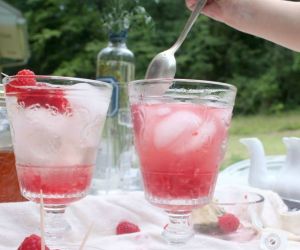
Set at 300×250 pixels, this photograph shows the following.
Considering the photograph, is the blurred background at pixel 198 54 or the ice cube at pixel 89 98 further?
the blurred background at pixel 198 54

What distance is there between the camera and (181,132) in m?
0.59

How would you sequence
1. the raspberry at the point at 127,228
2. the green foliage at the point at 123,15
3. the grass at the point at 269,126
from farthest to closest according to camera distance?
the grass at the point at 269,126 < the green foliage at the point at 123,15 < the raspberry at the point at 127,228

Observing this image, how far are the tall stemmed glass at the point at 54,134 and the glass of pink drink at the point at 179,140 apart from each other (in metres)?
0.06

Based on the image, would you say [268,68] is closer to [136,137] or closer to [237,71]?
[237,71]

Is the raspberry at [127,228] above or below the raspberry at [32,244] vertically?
below

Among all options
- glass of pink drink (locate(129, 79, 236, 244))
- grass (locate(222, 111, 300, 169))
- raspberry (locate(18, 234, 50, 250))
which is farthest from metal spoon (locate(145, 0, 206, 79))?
grass (locate(222, 111, 300, 169))

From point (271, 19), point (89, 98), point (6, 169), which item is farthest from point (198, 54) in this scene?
point (89, 98)

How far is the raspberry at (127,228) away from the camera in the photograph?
0.67 metres

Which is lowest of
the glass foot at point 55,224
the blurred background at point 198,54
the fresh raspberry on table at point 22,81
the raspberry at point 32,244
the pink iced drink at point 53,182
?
the blurred background at point 198,54

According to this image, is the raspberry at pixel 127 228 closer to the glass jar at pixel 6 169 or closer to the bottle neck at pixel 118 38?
the glass jar at pixel 6 169

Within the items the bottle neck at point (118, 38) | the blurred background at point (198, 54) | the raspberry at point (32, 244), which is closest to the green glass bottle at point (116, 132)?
the bottle neck at point (118, 38)

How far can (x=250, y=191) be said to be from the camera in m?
0.75

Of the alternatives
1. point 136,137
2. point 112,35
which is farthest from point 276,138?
point 136,137

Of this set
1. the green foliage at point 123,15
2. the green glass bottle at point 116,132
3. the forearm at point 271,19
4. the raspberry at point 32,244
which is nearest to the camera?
the raspberry at point 32,244
